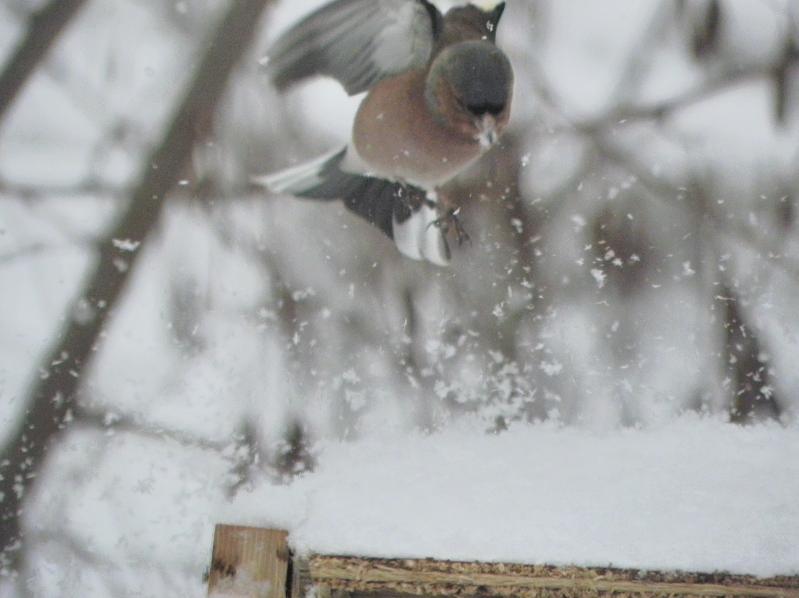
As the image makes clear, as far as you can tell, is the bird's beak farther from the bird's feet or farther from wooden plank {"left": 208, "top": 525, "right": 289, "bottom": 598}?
wooden plank {"left": 208, "top": 525, "right": 289, "bottom": 598}

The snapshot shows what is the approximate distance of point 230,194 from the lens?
1.19 meters

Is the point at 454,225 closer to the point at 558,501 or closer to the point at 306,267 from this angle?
the point at 306,267

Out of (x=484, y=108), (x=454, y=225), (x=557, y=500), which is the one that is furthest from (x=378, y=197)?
(x=557, y=500)

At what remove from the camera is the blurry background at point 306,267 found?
1.15 meters

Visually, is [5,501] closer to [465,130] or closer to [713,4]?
[465,130]

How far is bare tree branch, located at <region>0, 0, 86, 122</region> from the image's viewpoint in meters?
1.16

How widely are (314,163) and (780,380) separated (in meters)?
0.71

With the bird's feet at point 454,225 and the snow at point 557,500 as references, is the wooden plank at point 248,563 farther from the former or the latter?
the bird's feet at point 454,225

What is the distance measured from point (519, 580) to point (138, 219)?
27.3 inches

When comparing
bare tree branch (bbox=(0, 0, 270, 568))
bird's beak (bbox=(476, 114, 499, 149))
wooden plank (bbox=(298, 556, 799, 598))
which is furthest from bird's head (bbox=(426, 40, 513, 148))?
wooden plank (bbox=(298, 556, 799, 598))

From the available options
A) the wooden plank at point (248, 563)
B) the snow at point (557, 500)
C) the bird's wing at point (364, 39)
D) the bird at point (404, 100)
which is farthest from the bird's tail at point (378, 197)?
the wooden plank at point (248, 563)

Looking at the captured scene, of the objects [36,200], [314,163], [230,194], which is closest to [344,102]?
[314,163]

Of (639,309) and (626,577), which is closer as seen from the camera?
(626,577)

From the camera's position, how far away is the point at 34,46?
117 cm
